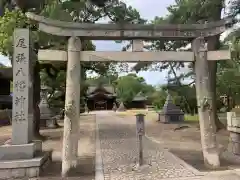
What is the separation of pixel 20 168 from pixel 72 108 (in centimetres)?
221

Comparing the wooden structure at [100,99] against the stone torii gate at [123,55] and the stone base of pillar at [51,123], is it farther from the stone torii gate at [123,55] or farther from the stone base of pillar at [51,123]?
the stone torii gate at [123,55]

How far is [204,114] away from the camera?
337 inches

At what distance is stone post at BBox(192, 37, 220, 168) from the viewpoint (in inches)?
331

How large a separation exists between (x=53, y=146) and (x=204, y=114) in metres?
7.80

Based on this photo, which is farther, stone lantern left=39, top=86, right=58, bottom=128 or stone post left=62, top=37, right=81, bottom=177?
stone lantern left=39, top=86, right=58, bottom=128

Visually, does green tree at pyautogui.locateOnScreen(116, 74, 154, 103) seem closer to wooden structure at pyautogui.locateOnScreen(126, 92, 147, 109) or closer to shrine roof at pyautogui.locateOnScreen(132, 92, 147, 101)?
shrine roof at pyautogui.locateOnScreen(132, 92, 147, 101)

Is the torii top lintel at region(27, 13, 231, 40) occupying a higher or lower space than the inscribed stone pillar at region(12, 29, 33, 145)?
higher

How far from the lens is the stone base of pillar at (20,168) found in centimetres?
741

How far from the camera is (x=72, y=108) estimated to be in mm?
8070

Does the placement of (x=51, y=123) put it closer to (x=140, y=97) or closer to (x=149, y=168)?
(x=149, y=168)

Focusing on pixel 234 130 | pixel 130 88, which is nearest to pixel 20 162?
pixel 234 130

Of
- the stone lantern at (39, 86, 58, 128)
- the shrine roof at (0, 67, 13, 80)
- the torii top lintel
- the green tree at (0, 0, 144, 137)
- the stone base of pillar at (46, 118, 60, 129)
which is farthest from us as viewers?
the shrine roof at (0, 67, 13, 80)

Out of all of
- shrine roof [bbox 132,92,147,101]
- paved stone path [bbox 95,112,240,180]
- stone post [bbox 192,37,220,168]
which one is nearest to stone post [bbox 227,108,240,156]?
stone post [bbox 192,37,220,168]

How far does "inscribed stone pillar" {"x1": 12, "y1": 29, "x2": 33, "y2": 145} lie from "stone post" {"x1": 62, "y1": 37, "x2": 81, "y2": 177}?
3.92 feet
